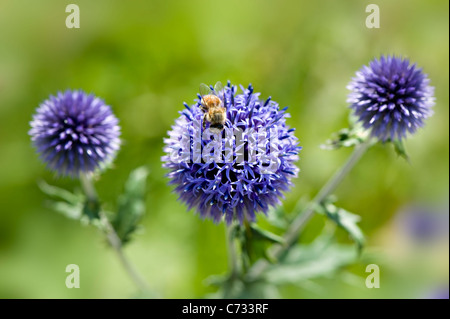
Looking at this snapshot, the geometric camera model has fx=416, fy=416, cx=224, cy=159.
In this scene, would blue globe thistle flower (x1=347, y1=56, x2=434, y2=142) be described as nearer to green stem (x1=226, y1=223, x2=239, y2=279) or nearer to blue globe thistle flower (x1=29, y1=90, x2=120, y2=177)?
green stem (x1=226, y1=223, x2=239, y2=279)

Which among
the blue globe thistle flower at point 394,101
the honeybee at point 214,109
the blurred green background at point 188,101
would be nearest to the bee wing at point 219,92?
the honeybee at point 214,109

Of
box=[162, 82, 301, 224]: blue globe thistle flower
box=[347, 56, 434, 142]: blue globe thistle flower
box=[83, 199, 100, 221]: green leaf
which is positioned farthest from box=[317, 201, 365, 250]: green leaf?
box=[83, 199, 100, 221]: green leaf

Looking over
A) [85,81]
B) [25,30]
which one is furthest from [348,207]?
[25,30]

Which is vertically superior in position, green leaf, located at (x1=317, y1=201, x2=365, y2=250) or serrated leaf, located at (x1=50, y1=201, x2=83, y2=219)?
serrated leaf, located at (x1=50, y1=201, x2=83, y2=219)

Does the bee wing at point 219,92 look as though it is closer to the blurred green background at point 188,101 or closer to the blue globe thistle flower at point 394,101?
the blue globe thistle flower at point 394,101

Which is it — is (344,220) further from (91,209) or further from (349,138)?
(91,209)

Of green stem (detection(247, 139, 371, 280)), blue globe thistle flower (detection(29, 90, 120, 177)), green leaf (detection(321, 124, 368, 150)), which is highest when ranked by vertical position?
blue globe thistle flower (detection(29, 90, 120, 177))

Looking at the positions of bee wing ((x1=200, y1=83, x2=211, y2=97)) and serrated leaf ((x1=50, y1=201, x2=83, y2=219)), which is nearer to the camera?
bee wing ((x1=200, y1=83, x2=211, y2=97))

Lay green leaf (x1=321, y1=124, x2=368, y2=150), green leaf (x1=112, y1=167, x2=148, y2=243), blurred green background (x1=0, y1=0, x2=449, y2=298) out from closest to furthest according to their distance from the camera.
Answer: green leaf (x1=321, y1=124, x2=368, y2=150), green leaf (x1=112, y1=167, x2=148, y2=243), blurred green background (x1=0, y1=0, x2=449, y2=298)
